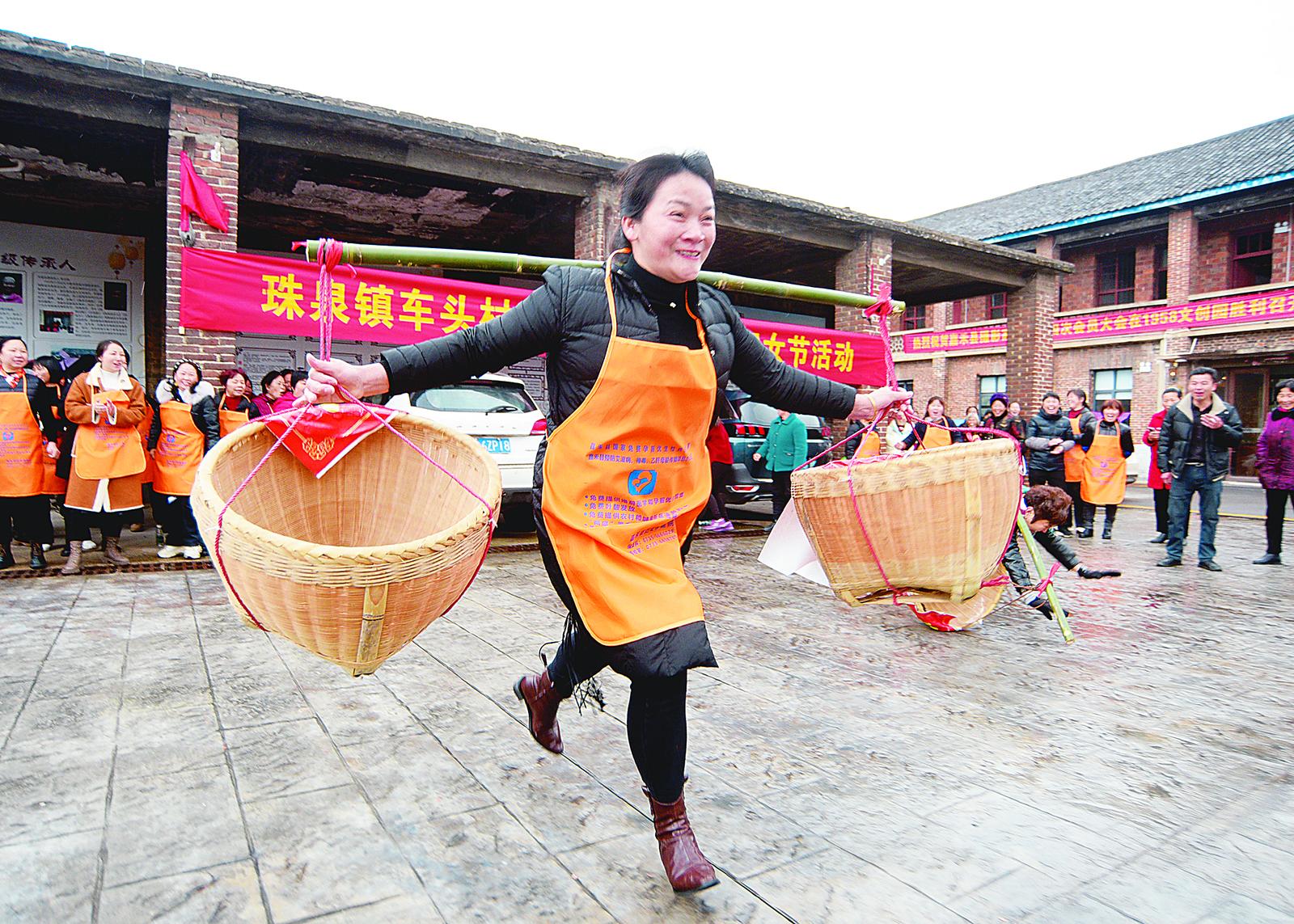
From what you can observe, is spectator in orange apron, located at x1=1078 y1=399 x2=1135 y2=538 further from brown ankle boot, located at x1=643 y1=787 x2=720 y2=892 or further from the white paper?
brown ankle boot, located at x1=643 y1=787 x2=720 y2=892

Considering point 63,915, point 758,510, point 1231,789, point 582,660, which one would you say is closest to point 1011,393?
point 758,510

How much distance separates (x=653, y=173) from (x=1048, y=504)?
15.0 feet

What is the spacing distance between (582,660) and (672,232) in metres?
1.30

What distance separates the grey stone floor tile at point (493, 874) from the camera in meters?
1.93

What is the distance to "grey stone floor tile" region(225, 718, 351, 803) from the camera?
8.46ft

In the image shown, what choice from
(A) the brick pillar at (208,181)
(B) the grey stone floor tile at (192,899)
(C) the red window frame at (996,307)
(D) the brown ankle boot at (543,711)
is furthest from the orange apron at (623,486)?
(C) the red window frame at (996,307)

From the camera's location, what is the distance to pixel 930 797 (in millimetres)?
2600

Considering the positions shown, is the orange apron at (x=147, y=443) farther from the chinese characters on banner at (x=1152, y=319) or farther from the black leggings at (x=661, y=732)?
the chinese characters on banner at (x=1152, y=319)

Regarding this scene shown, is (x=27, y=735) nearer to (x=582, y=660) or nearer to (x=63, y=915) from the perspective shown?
(x=63, y=915)

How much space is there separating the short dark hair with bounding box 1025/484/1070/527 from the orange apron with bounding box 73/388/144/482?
6.81 metres

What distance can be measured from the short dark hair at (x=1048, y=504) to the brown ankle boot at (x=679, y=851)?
4394 millimetres

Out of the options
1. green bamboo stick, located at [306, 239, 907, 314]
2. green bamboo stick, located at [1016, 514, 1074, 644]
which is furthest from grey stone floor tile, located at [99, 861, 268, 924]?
green bamboo stick, located at [1016, 514, 1074, 644]

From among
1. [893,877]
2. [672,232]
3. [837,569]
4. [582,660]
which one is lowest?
[893,877]

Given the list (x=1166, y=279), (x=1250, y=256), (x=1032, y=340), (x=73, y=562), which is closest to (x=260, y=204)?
(x=73, y=562)
